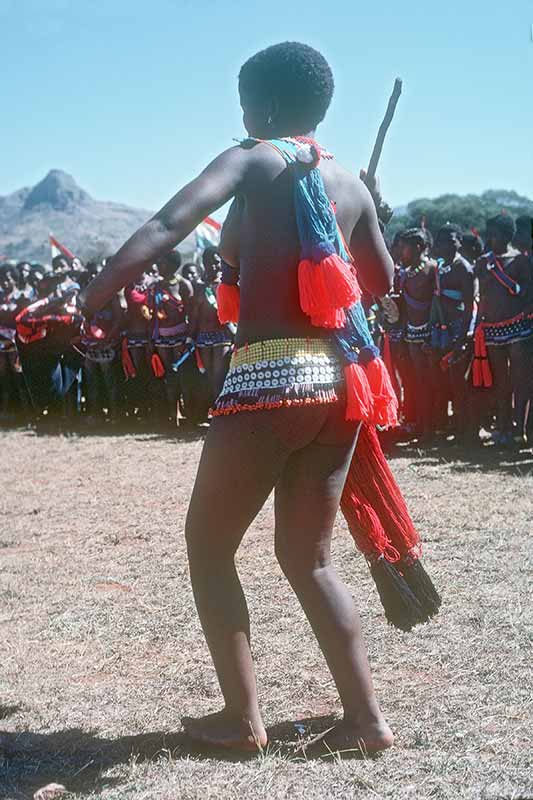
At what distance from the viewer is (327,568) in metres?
2.86

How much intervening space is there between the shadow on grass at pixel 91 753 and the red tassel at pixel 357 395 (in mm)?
1076

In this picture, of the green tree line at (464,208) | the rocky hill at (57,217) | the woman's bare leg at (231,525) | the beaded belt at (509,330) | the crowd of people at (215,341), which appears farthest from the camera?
the rocky hill at (57,217)

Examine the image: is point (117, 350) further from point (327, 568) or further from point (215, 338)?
point (327, 568)

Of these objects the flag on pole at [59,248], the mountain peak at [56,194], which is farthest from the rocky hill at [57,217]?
the flag on pole at [59,248]

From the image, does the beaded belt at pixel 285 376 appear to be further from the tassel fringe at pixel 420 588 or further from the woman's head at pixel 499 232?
the woman's head at pixel 499 232

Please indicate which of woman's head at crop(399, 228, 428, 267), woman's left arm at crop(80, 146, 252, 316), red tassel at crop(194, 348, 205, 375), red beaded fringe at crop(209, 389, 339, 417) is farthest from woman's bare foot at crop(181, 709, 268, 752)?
red tassel at crop(194, 348, 205, 375)

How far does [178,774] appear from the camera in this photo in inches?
110

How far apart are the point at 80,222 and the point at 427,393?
345 ft

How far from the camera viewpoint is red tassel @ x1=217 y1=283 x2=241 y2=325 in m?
2.93

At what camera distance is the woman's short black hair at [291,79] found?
8.79 feet

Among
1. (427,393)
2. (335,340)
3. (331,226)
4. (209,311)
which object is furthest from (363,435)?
(209,311)

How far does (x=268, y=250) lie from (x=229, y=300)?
30cm

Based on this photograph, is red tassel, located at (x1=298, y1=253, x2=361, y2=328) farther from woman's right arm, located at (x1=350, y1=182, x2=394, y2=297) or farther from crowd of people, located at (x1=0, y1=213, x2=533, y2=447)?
crowd of people, located at (x1=0, y1=213, x2=533, y2=447)

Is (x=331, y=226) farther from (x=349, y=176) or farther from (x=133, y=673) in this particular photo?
(x=133, y=673)
